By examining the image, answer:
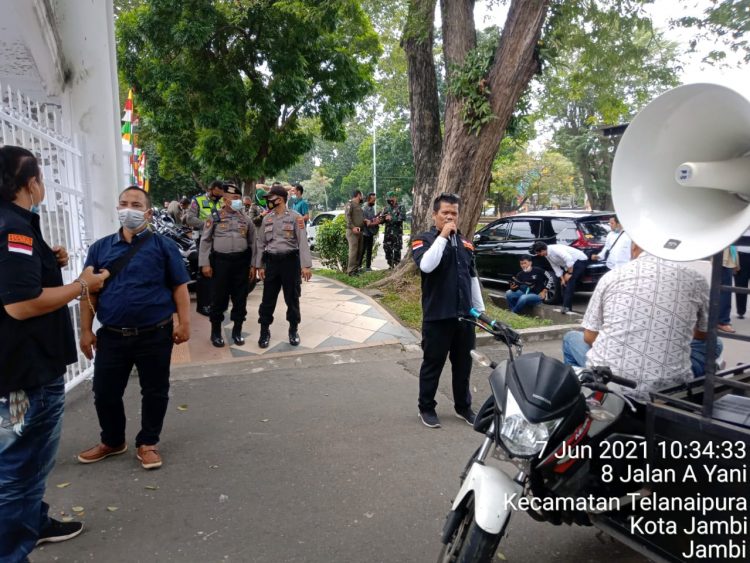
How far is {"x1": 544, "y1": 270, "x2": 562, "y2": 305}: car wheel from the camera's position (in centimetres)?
884

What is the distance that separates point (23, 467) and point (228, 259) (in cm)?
374

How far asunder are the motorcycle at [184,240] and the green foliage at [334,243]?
2828mm

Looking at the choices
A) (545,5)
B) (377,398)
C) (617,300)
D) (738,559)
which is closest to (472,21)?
(545,5)

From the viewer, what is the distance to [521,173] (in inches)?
1251

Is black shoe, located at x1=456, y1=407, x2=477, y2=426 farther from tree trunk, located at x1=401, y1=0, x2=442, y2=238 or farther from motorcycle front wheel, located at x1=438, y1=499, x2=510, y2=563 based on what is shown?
tree trunk, located at x1=401, y1=0, x2=442, y2=238

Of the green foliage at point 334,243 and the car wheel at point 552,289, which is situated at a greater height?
the green foliage at point 334,243

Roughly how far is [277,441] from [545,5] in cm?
600

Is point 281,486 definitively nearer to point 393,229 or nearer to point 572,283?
point 572,283

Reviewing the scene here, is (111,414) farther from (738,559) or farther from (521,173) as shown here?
(521,173)

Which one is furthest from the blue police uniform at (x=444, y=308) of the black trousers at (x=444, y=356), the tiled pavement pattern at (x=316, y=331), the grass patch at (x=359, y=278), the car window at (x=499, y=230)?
the car window at (x=499, y=230)

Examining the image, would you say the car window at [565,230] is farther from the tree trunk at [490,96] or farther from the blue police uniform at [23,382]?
the blue police uniform at [23,382]

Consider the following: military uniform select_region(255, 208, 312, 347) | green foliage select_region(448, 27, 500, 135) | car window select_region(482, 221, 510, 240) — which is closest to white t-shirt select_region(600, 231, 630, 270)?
green foliage select_region(448, 27, 500, 135)

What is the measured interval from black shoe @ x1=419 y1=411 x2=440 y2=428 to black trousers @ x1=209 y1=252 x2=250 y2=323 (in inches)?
109

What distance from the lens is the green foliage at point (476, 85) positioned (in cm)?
692
